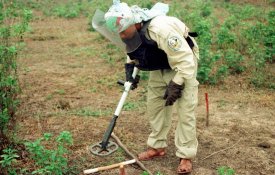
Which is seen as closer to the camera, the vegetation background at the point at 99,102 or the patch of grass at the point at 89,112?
the vegetation background at the point at 99,102

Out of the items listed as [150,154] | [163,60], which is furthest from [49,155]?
[163,60]

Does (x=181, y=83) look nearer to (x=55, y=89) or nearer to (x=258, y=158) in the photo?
(x=258, y=158)

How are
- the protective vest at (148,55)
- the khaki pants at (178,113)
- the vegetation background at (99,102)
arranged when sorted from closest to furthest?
the protective vest at (148,55) → the khaki pants at (178,113) → the vegetation background at (99,102)

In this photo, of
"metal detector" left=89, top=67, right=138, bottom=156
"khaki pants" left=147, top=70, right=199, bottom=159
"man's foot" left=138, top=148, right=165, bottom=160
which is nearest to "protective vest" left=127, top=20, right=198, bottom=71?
"khaki pants" left=147, top=70, right=199, bottom=159

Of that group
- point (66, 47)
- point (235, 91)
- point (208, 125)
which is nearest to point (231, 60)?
point (235, 91)

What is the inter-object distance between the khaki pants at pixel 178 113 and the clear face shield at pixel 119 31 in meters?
0.50

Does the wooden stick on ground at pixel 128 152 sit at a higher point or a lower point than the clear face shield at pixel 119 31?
lower

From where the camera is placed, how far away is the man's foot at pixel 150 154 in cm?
433

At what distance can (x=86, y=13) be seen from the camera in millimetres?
13594

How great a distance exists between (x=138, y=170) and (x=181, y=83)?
1.10 m

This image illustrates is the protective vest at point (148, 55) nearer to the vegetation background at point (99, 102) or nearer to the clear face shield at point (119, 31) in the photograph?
the clear face shield at point (119, 31)

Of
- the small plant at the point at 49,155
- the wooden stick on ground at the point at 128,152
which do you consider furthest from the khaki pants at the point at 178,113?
the small plant at the point at 49,155

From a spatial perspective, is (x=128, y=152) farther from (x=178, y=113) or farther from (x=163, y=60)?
(x=163, y=60)

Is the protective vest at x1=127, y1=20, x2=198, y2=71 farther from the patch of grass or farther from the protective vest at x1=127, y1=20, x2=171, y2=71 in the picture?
the patch of grass
